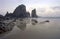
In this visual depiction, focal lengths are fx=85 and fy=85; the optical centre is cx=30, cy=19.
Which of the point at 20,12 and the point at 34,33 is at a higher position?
the point at 20,12

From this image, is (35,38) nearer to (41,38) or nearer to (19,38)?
(41,38)

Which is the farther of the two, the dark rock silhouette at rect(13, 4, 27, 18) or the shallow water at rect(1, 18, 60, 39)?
the dark rock silhouette at rect(13, 4, 27, 18)

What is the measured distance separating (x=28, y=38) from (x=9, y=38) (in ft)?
5.99

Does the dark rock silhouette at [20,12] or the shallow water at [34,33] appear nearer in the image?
the shallow water at [34,33]

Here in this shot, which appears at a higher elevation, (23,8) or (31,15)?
(23,8)

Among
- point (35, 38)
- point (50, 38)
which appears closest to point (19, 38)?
point (35, 38)

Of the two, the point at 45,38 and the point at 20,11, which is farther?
the point at 20,11

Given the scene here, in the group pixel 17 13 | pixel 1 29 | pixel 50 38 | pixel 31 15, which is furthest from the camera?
pixel 31 15

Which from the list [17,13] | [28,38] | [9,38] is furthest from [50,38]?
[17,13]

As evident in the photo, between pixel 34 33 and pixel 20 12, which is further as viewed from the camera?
pixel 20 12

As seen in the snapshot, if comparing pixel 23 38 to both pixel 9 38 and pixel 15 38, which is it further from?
pixel 9 38

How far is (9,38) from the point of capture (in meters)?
8.13

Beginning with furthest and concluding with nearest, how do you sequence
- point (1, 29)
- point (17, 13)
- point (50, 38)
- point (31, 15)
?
point (31, 15) < point (17, 13) < point (1, 29) < point (50, 38)

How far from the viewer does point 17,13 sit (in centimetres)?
7712
